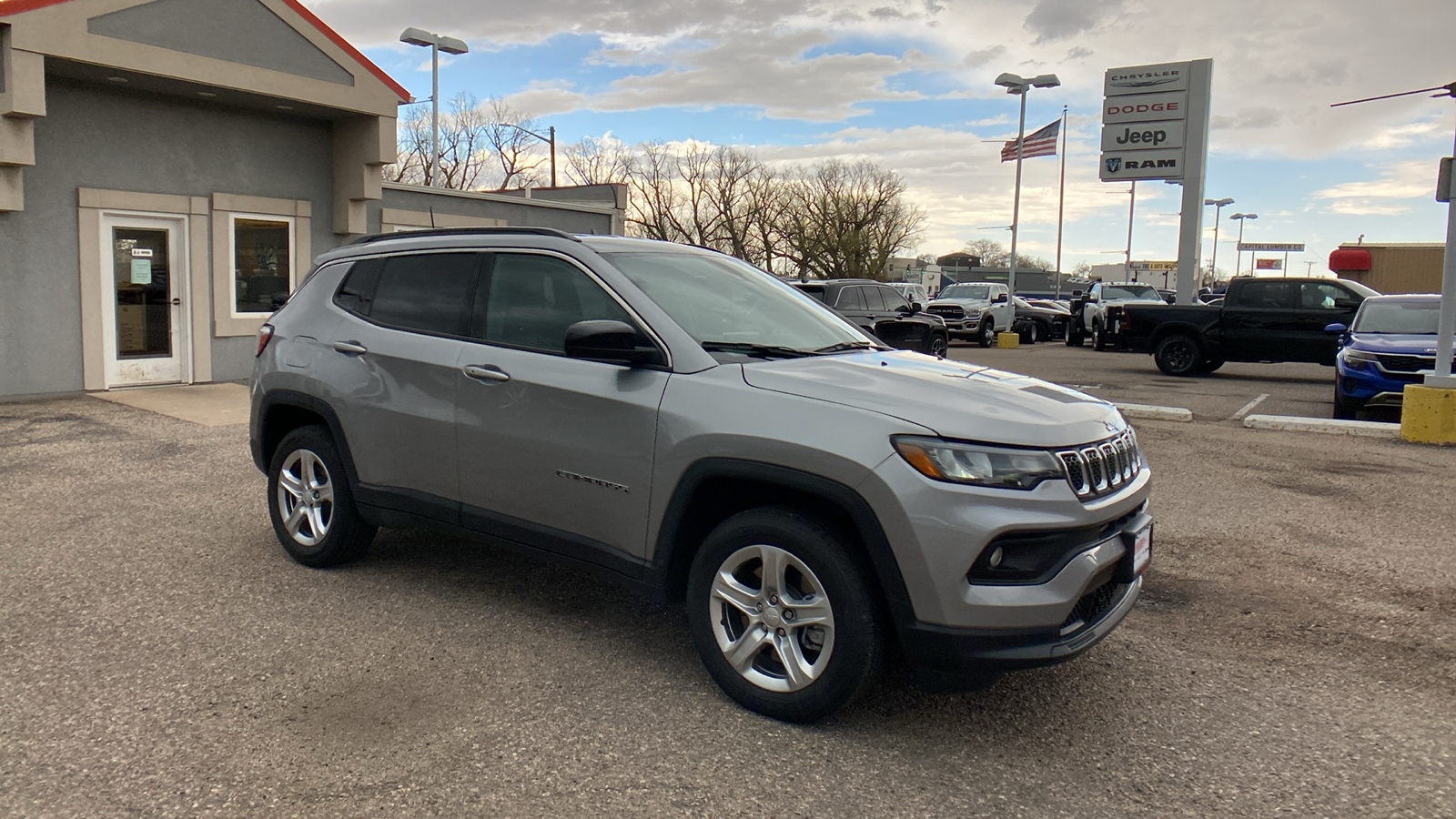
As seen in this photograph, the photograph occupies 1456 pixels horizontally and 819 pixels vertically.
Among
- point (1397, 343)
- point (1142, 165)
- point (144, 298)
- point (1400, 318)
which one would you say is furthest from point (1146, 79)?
point (144, 298)

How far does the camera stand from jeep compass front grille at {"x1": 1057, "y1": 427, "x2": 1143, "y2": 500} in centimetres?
334

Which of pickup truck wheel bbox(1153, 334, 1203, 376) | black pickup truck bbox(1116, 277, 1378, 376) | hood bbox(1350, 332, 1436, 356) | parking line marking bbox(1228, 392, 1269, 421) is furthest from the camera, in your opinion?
pickup truck wheel bbox(1153, 334, 1203, 376)

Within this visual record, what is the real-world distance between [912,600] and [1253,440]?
8.42 meters

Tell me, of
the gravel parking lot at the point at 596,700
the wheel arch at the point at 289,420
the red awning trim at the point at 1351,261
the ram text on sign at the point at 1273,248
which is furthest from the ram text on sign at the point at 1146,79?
the ram text on sign at the point at 1273,248

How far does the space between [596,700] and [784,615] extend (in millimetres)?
783

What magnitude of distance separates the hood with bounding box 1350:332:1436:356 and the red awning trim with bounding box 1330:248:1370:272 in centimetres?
2681

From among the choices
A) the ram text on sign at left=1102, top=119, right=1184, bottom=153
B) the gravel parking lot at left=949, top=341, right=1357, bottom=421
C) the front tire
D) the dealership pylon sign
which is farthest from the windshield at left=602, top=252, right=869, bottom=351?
the ram text on sign at left=1102, top=119, right=1184, bottom=153

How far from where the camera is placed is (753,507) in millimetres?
3686

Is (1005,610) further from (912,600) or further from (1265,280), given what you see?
(1265,280)

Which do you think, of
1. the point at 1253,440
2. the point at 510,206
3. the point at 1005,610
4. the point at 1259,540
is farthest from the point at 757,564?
the point at 510,206

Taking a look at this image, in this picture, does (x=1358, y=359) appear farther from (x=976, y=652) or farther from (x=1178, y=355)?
(x=976, y=652)

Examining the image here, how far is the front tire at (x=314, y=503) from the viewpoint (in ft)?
16.5

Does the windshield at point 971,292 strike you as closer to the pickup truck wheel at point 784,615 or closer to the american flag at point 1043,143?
the american flag at point 1043,143

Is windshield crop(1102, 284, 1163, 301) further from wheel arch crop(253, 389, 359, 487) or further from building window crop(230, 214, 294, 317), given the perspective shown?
wheel arch crop(253, 389, 359, 487)
